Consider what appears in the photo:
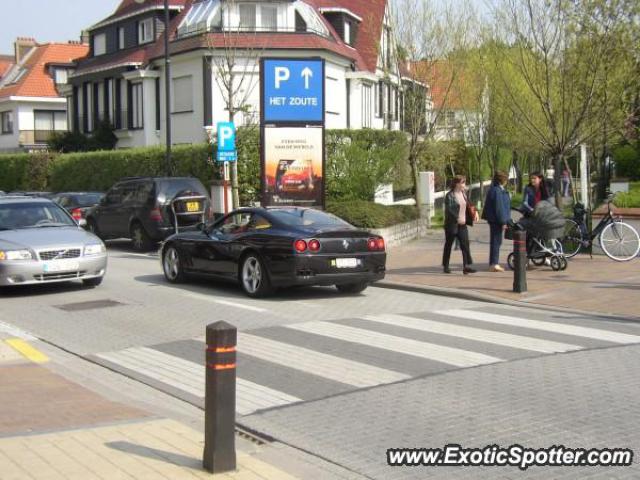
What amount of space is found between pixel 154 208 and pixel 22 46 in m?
47.7

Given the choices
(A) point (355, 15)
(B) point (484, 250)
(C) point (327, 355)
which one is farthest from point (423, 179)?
(C) point (327, 355)

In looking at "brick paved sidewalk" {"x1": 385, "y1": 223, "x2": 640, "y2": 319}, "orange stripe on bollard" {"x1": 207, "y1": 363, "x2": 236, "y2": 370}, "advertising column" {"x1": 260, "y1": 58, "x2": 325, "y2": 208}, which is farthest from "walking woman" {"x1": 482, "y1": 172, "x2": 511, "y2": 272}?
"orange stripe on bollard" {"x1": 207, "y1": 363, "x2": 236, "y2": 370}

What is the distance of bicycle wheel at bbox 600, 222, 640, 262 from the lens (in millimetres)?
16203

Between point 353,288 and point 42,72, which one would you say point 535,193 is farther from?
point 42,72

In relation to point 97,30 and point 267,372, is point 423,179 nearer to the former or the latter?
point 267,372

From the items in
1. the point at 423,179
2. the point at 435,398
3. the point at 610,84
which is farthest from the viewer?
the point at 423,179

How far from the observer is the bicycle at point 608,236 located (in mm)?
16234

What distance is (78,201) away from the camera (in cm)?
2630

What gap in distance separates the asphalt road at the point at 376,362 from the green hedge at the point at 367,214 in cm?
689

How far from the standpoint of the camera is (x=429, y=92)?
28172 mm

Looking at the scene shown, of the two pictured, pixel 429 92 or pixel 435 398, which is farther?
pixel 429 92

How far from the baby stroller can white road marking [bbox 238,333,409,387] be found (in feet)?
23.6

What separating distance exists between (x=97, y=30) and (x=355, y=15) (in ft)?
44.3

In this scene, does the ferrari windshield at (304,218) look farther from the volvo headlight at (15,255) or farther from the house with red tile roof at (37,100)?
the house with red tile roof at (37,100)
